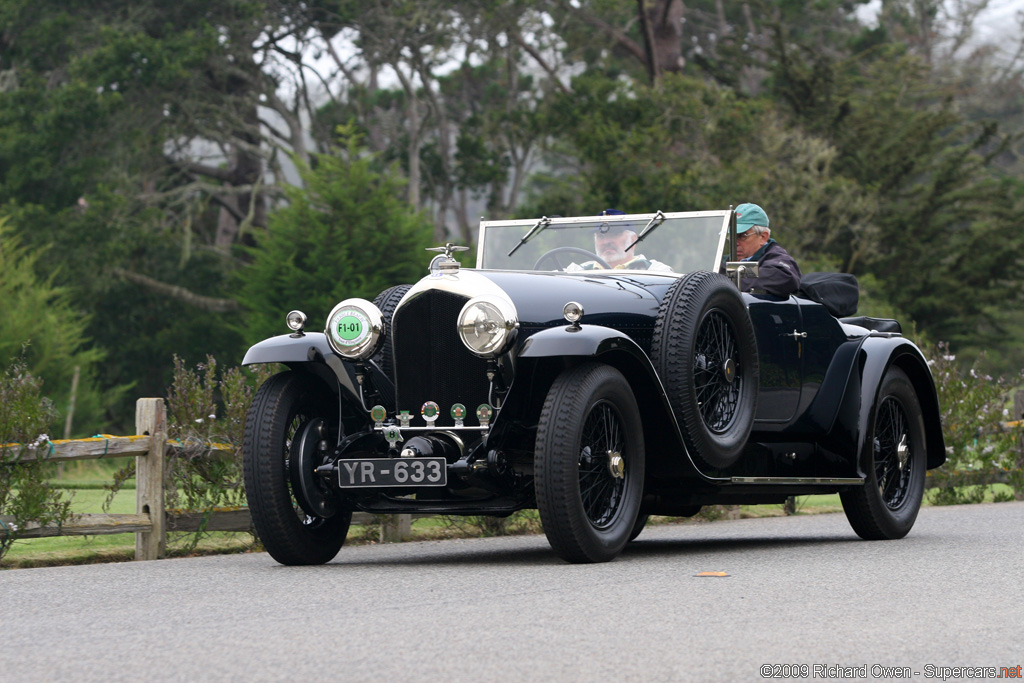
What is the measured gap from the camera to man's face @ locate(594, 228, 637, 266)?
8.61 m

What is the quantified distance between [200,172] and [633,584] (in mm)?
36745

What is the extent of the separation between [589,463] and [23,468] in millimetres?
3400

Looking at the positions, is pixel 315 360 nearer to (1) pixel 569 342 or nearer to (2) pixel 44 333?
(1) pixel 569 342

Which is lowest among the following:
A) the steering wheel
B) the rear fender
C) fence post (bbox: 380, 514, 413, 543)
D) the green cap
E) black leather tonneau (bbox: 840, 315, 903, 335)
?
fence post (bbox: 380, 514, 413, 543)

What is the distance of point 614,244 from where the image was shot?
8.69m

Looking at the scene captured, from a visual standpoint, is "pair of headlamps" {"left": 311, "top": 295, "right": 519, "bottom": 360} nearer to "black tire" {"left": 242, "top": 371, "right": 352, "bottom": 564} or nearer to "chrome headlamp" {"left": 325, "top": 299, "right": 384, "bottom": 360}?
"chrome headlamp" {"left": 325, "top": 299, "right": 384, "bottom": 360}

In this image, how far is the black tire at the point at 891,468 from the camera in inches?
354

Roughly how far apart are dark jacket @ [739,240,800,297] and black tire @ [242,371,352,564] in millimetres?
2702

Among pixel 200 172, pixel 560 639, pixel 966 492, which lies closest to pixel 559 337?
pixel 560 639

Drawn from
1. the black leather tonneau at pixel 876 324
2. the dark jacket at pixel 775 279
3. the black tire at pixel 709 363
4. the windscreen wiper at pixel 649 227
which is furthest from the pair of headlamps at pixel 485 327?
the black leather tonneau at pixel 876 324

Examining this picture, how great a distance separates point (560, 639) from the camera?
466 cm

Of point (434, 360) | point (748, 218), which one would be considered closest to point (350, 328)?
point (434, 360)

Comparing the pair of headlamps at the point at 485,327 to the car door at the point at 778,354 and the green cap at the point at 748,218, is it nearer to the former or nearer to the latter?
the car door at the point at 778,354

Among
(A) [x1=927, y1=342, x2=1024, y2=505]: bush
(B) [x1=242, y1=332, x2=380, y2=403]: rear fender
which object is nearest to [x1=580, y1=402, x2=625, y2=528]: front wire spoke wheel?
(B) [x1=242, y1=332, x2=380, y2=403]: rear fender
